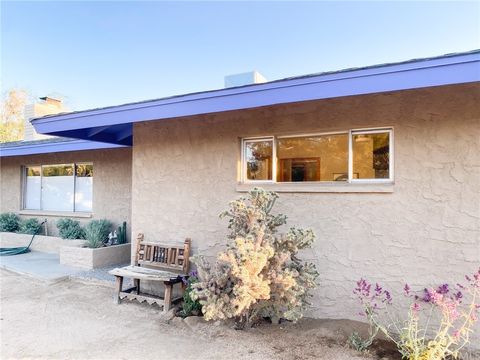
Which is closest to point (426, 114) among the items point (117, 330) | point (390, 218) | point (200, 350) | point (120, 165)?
point (390, 218)

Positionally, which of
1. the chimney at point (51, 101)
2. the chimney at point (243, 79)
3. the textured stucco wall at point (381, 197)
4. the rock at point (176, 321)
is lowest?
the rock at point (176, 321)

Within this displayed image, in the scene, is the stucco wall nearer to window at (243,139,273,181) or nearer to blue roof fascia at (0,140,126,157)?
blue roof fascia at (0,140,126,157)

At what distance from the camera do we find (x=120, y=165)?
29.2 feet

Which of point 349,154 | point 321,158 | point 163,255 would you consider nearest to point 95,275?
point 163,255

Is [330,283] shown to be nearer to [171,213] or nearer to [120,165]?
[171,213]

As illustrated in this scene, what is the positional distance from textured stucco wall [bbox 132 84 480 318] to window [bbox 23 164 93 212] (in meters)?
5.63

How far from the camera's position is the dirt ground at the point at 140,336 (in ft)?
11.7

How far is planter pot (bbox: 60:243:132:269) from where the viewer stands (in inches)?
285

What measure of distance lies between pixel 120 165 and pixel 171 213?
13.3 feet

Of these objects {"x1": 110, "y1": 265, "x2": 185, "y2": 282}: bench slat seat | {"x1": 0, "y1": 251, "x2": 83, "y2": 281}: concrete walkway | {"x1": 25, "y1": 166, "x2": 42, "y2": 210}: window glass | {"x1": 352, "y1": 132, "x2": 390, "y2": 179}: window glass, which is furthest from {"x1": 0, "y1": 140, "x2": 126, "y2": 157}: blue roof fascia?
{"x1": 352, "y1": 132, "x2": 390, "y2": 179}: window glass

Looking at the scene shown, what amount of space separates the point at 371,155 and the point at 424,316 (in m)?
2.01

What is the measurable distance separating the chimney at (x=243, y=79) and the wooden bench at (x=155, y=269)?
Answer: 332 cm

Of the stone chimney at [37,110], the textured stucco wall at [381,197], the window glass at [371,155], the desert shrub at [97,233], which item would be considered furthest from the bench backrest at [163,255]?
the stone chimney at [37,110]

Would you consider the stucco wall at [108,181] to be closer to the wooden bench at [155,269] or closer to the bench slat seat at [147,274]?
the wooden bench at [155,269]
